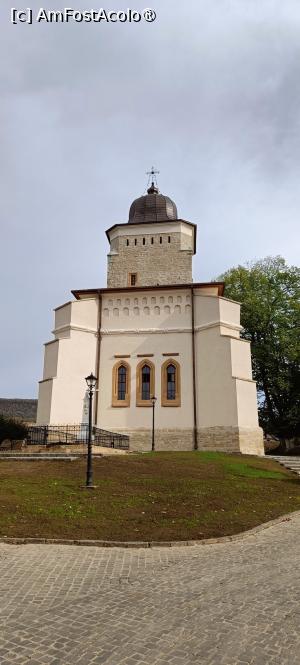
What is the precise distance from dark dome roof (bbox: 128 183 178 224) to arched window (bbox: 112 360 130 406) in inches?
465

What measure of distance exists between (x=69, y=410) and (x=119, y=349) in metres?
4.85

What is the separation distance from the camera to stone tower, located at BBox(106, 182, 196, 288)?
1252 inches

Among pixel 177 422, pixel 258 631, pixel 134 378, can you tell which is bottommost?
pixel 258 631

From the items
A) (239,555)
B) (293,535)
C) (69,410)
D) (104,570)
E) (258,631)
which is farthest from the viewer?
(69,410)

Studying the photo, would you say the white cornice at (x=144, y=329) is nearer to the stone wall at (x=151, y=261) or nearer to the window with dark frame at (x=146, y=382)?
the window with dark frame at (x=146, y=382)

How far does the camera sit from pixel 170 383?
2666cm

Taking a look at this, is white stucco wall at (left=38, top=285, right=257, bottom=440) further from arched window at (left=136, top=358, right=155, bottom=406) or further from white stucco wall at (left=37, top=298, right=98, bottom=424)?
arched window at (left=136, top=358, right=155, bottom=406)

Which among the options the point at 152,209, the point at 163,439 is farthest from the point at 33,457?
the point at 152,209

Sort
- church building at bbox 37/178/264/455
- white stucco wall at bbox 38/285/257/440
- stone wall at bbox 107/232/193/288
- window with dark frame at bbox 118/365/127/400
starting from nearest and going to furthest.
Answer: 1. church building at bbox 37/178/264/455
2. white stucco wall at bbox 38/285/257/440
3. window with dark frame at bbox 118/365/127/400
4. stone wall at bbox 107/232/193/288

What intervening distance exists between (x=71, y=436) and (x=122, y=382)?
Answer: 187 inches

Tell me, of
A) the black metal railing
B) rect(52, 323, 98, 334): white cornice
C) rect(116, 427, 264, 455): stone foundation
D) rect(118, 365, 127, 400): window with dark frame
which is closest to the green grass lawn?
the black metal railing

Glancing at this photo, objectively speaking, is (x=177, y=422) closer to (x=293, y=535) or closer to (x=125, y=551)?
(x=293, y=535)

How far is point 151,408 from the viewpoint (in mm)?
26031

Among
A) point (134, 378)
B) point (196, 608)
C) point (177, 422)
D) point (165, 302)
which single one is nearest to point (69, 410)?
point (134, 378)
